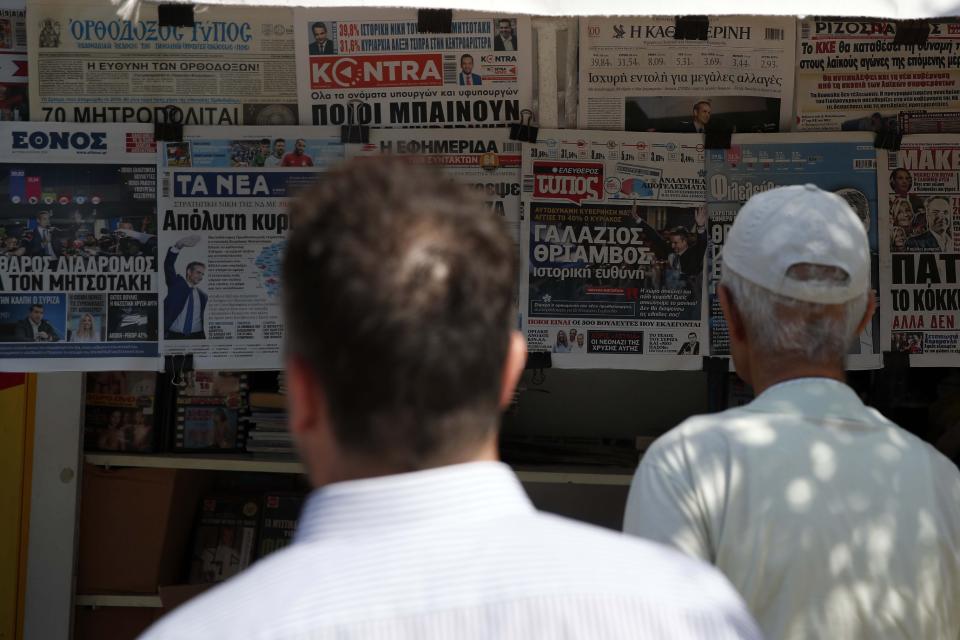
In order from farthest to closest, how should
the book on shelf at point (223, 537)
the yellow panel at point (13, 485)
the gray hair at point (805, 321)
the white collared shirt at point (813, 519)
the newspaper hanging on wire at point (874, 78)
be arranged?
the book on shelf at point (223, 537), the yellow panel at point (13, 485), the newspaper hanging on wire at point (874, 78), the gray hair at point (805, 321), the white collared shirt at point (813, 519)

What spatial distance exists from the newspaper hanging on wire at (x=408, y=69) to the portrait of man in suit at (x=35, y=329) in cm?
97

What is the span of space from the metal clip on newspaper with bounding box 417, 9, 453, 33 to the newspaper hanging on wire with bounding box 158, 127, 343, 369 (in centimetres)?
41

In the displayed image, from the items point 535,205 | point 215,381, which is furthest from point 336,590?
point 215,381

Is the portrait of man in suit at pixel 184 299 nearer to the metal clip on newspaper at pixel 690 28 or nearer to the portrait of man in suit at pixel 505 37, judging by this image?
the portrait of man in suit at pixel 505 37

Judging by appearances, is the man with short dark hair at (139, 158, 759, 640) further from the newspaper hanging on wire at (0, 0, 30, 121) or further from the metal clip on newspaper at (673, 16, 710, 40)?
the newspaper hanging on wire at (0, 0, 30, 121)

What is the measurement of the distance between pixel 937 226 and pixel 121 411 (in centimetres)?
272

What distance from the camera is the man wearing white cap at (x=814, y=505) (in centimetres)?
155

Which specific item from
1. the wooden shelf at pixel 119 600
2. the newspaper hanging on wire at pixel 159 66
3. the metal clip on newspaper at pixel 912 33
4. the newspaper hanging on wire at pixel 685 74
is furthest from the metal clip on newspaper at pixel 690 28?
the wooden shelf at pixel 119 600

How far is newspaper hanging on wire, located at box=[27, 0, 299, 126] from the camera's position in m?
3.05

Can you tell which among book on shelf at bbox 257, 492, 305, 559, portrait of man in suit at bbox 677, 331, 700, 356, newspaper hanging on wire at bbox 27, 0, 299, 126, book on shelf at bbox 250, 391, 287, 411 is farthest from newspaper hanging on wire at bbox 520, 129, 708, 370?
book on shelf at bbox 257, 492, 305, 559

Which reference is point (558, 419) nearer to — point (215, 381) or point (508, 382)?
point (215, 381)

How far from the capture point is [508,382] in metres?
1.01

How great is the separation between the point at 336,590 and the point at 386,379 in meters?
0.18

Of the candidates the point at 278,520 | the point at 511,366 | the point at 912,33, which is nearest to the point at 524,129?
the point at 912,33
